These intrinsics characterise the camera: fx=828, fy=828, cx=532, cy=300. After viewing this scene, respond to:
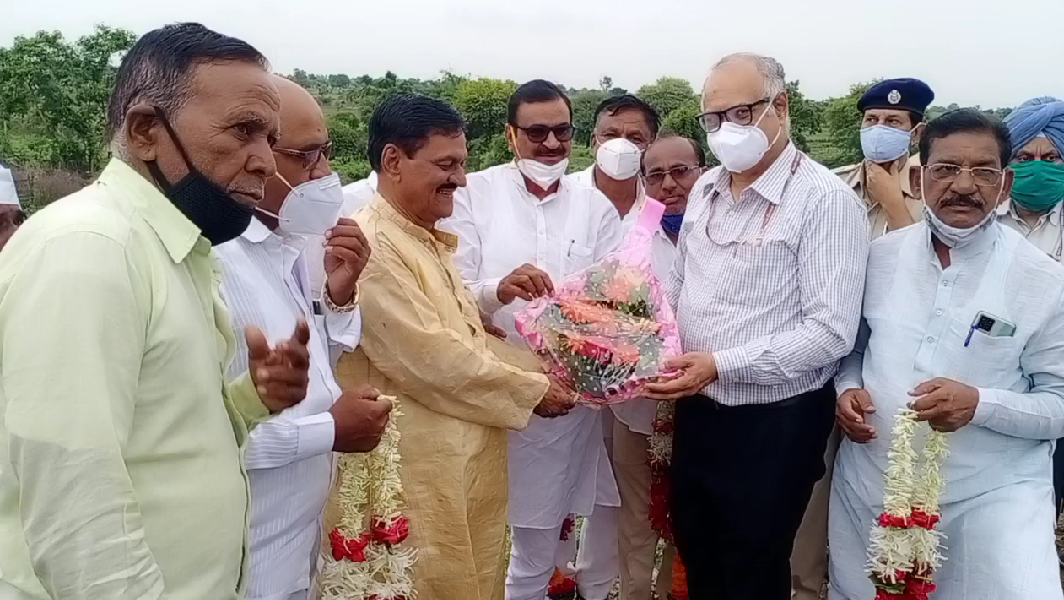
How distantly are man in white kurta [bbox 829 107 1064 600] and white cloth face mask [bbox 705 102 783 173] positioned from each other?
61 centimetres

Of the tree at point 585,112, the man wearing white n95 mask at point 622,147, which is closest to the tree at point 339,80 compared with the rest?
the tree at point 585,112

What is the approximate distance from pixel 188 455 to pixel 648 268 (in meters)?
2.35

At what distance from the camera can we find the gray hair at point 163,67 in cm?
168

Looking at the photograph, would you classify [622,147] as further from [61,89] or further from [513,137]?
[61,89]

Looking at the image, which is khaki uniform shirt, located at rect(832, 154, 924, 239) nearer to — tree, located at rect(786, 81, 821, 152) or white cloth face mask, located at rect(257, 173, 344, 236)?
white cloth face mask, located at rect(257, 173, 344, 236)

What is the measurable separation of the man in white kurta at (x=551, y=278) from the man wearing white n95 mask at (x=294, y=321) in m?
1.15

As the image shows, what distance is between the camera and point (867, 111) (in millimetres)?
4082

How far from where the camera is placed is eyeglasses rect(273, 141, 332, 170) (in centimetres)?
263

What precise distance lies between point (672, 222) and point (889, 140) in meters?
1.09

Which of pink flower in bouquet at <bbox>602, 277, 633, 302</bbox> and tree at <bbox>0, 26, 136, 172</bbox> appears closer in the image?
pink flower in bouquet at <bbox>602, 277, 633, 302</bbox>

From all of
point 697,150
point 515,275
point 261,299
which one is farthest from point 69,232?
point 697,150

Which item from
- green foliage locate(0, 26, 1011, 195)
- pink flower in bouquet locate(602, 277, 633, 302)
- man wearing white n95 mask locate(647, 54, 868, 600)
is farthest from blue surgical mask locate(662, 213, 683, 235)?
green foliage locate(0, 26, 1011, 195)

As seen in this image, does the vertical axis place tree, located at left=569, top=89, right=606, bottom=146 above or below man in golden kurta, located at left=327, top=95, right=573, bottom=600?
above

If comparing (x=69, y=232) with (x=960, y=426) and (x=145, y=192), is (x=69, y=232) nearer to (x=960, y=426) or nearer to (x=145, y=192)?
(x=145, y=192)
